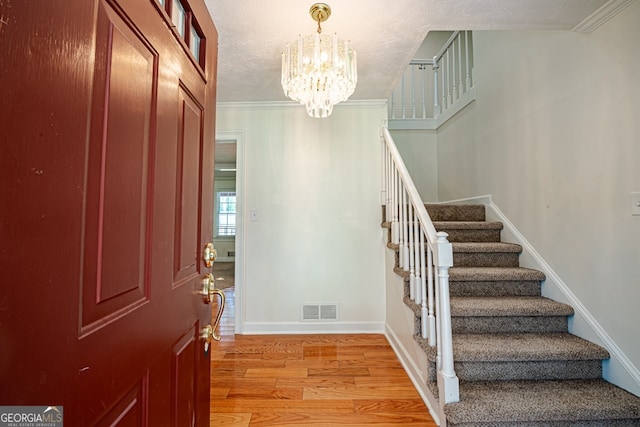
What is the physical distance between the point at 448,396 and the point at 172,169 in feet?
5.52

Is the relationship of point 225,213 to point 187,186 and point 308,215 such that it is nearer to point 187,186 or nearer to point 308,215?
point 308,215

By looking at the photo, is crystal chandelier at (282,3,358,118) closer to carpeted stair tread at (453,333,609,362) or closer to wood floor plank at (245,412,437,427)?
carpeted stair tread at (453,333,609,362)

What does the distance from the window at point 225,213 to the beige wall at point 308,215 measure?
568 centimetres

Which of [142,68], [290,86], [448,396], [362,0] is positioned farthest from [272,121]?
[448,396]

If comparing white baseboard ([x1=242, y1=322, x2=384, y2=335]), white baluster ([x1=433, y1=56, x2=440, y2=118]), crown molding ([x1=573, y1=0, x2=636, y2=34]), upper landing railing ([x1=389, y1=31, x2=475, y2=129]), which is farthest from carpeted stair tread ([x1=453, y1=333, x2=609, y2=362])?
white baluster ([x1=433, y1=56, x2=440, y2=118])

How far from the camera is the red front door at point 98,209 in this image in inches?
13.7

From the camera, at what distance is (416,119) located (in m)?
4.09

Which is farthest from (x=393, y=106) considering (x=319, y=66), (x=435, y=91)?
(x=319, y=66)

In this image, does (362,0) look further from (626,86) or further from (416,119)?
(416,119)

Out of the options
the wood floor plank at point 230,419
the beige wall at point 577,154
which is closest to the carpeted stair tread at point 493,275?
the beige wall at point 577,154

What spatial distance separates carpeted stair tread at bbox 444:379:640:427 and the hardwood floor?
27 centimetres

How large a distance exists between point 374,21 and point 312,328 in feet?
8.61

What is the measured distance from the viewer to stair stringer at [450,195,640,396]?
158cm

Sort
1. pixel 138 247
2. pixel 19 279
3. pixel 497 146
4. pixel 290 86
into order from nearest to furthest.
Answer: pixel 19 279, pixel 138 247, pixel 290 86, pixel 497 146
